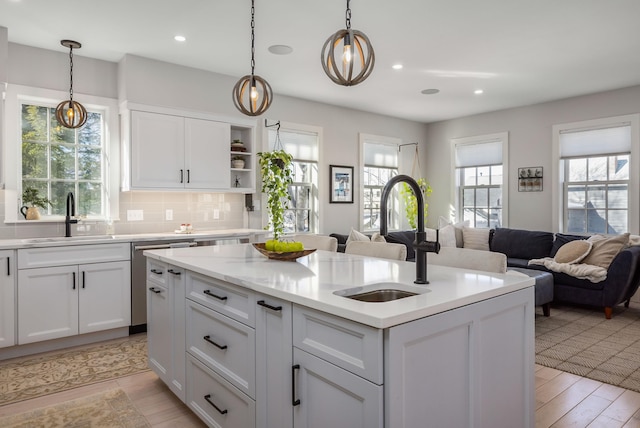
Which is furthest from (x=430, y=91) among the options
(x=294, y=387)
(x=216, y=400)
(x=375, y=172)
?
(x=294, y=387)

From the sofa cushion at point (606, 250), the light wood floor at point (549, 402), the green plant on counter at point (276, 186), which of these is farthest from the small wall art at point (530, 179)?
the light wood floor at point (549, 402)

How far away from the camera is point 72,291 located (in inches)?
143

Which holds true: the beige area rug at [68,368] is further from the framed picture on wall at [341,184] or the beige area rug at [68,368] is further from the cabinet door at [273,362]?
the framed picture on wall at [341,184]

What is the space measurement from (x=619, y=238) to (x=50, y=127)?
618cm

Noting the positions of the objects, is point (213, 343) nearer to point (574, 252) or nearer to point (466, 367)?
point (466, 367)

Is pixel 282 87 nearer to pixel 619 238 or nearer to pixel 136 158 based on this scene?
pixel 136 158

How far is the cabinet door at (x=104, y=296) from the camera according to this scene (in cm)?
368

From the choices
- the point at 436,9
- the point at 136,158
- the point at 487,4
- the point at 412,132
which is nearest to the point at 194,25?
the point at 136,158

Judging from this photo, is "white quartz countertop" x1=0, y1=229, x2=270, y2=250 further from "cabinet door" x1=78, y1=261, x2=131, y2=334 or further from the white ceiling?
the white ceiling

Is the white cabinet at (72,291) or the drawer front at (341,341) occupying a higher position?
the drawer front at (341,341)

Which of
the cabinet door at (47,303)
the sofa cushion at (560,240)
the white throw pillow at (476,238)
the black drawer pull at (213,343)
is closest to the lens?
the black drawer pull at (213,343)

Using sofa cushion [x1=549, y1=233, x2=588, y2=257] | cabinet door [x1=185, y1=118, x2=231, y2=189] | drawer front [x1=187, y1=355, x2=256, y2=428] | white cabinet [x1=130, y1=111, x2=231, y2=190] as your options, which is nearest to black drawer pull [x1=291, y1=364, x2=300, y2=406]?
drawer front [x1=187, y1=355, x2=256, y2=428]

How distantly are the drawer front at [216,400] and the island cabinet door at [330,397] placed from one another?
37cm

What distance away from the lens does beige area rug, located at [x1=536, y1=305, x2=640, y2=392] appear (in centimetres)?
304
